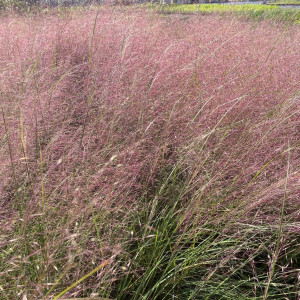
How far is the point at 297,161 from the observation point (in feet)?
4.16

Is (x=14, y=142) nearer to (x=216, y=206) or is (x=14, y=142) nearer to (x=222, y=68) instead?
(x=216, y=206)

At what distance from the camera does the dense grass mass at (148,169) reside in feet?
2.90

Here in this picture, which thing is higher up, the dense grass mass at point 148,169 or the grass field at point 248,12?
the grass field at point 248,12

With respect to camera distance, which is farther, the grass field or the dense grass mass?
the grass field

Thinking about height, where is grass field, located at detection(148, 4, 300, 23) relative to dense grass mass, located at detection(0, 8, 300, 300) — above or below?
above

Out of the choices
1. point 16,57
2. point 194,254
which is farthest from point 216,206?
point 16,57

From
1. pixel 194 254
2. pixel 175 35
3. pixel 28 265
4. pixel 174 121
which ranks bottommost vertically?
pixel 194 254

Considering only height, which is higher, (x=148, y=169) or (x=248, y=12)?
(x=248, y=12)

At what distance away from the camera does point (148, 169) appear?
1356 mm

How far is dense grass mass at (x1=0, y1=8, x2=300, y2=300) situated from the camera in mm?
884

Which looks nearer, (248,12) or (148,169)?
(148,169)

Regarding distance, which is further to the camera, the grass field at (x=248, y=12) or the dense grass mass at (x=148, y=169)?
the grass field at (x=248, y=12)

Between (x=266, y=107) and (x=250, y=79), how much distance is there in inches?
11.7

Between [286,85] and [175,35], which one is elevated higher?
[175,35]
